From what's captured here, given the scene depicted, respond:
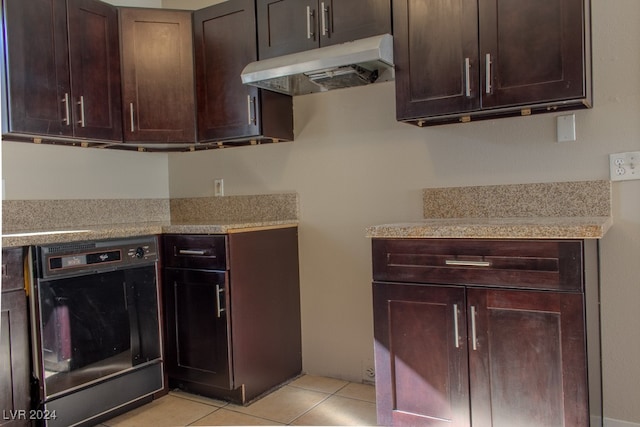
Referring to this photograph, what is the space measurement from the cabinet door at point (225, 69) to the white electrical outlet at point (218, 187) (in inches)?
16.5

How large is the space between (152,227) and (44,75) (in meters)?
0.84

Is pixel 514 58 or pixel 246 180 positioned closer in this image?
pixel 514 58

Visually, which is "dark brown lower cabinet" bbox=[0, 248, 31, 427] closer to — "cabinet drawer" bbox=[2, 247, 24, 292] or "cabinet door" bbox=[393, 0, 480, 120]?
"cabinet drawer" bbox=[2, 247, 24, 292]

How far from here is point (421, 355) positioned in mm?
1802

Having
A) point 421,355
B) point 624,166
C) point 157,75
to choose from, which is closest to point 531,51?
point 624,166

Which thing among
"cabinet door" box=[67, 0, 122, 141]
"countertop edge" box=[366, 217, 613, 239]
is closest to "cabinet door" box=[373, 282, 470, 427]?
"countertop edge" box=[366, 217, 613, 239]

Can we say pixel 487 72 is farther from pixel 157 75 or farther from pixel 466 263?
pixel 157 75

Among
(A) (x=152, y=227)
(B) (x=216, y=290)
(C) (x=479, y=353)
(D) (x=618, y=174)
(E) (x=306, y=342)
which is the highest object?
(D) (x=618, y=174)

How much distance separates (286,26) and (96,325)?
1608 mm

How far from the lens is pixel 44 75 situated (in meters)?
2.24

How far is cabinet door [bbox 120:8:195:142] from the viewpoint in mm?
2574

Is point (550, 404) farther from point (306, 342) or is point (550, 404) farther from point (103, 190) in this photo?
point (103, 190)

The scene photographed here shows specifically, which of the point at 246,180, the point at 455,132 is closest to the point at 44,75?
the point at 246,180

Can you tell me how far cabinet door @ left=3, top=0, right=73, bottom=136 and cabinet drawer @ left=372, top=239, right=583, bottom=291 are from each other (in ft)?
5.25
